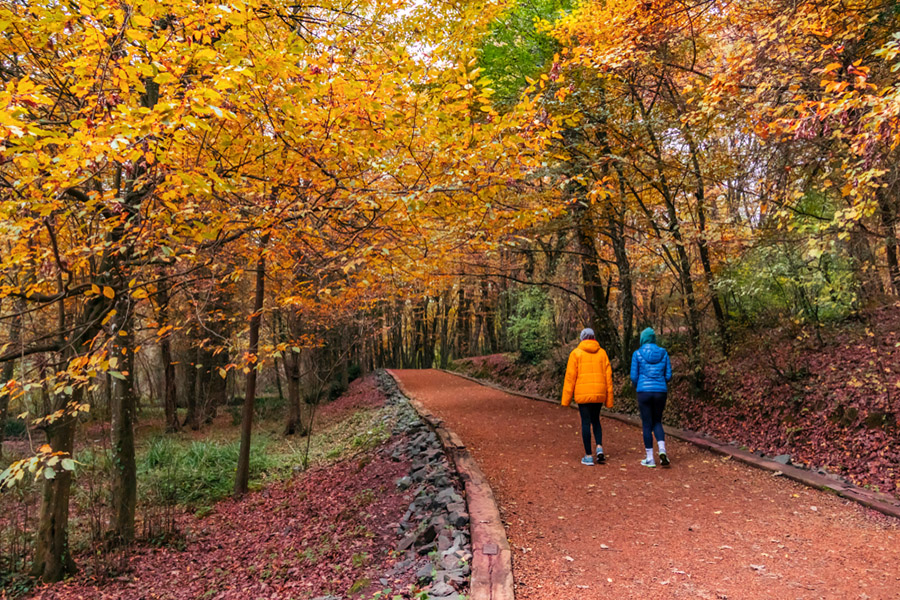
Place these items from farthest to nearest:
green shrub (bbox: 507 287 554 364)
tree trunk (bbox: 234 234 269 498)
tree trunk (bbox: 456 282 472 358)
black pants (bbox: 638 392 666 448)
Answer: tree trunk (bbox: 456 282 472 358)
green shrub (bbox: 507 287 554 364)
tree trunk (bbox: 234 234 269 498)
black pants (bbox: 638 392 666 448)

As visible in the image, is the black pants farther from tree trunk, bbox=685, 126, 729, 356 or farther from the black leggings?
tree trunk, bbox=685, 126, 729, 356

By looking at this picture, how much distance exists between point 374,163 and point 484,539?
3.45m

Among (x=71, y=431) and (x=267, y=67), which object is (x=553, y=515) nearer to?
(x=267, y=67)

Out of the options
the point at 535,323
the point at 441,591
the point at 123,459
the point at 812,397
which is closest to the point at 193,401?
the point at 123,459

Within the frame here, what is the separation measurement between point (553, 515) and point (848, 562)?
2448 millimetres

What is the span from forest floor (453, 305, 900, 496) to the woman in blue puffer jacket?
1670mm

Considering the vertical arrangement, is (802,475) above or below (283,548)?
above

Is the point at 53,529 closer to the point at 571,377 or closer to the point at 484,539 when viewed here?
the point at 484,539

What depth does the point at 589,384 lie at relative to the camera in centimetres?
677

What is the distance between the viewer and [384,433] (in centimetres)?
1128

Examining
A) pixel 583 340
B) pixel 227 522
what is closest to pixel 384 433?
pixel 227 522

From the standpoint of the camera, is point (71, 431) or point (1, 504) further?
point (1, 504)

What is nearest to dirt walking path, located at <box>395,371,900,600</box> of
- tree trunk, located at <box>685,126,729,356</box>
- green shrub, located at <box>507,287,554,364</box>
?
tree trunk, located at <box>685,126,729,356</box>

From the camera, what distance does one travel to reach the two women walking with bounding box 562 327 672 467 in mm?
6648
